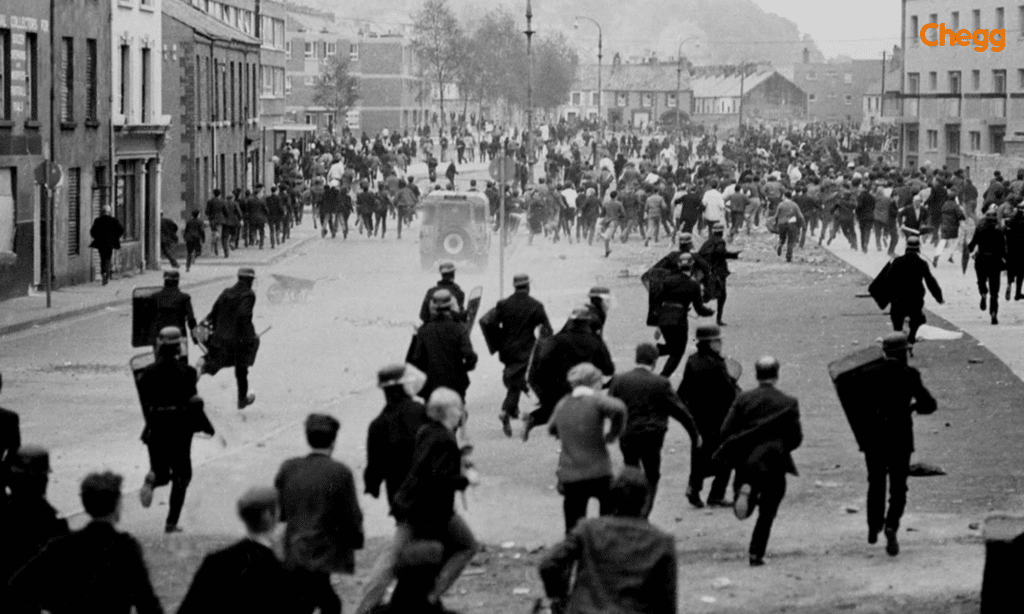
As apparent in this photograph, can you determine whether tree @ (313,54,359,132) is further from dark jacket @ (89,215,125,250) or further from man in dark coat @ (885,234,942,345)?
man in dark coat @ (885,234,942,345)

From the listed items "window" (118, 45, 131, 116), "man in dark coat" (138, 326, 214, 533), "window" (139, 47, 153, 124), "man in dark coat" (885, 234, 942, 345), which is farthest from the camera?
"window" (139, 47, 153, 124)

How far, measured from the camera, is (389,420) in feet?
40.4

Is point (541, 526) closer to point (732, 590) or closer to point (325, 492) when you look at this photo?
point (732, 590)

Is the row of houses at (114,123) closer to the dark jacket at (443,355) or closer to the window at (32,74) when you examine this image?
the window at (32,74)

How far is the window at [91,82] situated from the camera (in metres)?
40.2

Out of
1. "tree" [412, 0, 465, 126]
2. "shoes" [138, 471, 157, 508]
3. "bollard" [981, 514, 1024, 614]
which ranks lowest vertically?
"shoes" [138, 471, 157, 508]

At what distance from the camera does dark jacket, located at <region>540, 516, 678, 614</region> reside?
8656 millimetres

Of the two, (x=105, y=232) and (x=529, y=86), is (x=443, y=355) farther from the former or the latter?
(x=529, y=86)

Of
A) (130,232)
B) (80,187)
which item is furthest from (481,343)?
(130,232)

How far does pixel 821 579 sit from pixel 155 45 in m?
34.8

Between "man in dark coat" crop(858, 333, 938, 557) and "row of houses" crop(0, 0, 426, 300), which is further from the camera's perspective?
"row of houses" crop(0, 0, 426, 300)

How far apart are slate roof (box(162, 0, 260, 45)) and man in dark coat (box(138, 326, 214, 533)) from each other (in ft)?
120

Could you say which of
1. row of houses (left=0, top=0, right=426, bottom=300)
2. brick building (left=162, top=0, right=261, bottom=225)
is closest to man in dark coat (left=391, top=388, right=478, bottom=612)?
row of houses (left=0, top=0, right=426, bottom=300)

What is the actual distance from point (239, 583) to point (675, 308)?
42.9 ft
